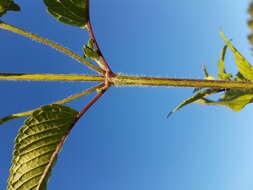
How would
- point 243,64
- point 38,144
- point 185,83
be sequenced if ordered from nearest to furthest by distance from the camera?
1. point 185,83
2. point 243,64
3. point 38,144

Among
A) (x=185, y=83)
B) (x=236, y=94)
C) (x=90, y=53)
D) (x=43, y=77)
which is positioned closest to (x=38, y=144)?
(x=43, y=77)

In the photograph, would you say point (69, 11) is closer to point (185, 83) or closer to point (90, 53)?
point (90, 53)

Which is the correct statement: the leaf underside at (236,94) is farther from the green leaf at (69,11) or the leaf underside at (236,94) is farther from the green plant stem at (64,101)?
the green leaf at (69,11)

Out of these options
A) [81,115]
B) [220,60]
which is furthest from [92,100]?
[220,60]

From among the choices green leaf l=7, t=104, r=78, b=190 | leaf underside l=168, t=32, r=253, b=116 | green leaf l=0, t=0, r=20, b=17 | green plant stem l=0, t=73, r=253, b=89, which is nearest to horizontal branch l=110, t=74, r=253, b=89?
green plant stem l=0, t=73, r=253, b=89

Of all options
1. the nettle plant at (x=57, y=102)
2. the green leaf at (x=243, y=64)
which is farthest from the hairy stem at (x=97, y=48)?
the green leaf at (x=243, y=64)

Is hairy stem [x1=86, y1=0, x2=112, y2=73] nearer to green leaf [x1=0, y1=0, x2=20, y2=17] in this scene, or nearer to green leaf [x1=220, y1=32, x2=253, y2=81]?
green leaf [x1=0, y1=0, x2=20, y2=17]

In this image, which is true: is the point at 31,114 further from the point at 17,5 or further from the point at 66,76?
the point at 17,5
